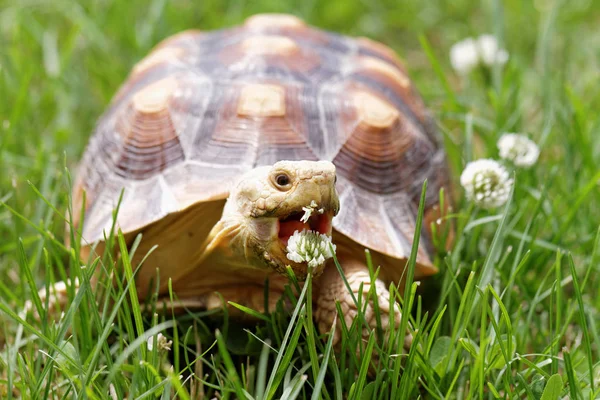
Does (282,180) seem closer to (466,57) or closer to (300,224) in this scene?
(300,224)

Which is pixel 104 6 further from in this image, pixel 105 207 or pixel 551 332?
pixel 551 332

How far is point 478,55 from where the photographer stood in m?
3.03

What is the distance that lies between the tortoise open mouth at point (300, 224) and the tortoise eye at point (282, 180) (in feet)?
0.21

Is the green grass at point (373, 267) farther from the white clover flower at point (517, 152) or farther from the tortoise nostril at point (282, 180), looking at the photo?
the tortoise nostril at point (282, 180)

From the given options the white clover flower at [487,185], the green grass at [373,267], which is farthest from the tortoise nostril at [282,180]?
the white clover flower at [487,185]

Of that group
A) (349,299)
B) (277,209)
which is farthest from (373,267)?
(277,209)

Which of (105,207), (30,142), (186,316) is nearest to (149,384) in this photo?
(186,316)

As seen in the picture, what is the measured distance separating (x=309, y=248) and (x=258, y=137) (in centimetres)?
52

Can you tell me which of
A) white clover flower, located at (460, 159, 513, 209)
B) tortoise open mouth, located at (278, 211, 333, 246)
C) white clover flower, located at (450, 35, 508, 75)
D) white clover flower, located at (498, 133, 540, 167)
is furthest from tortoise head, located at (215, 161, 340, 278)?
white clover flower, located at (450, 35, 508, 75)

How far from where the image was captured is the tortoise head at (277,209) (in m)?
1.53

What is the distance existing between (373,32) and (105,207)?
241cm

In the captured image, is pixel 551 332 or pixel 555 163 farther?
pixel 555 163

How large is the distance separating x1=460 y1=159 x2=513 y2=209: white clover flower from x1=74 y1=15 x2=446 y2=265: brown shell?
18 centimetres

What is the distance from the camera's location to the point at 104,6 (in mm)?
3916
